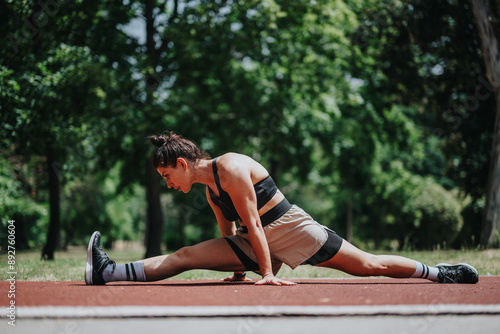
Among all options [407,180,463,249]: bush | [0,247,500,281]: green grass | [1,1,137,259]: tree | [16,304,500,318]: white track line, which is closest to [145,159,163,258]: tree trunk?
[1,1,137,259]: tree

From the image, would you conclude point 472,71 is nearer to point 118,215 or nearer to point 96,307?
point 96,307

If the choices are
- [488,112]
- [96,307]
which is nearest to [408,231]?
[488,112]

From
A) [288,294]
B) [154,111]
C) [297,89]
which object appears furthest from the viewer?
[297,89]

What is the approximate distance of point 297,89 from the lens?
17.0 m

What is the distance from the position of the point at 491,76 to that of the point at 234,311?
35.5 feet

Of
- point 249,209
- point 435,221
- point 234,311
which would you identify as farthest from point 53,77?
point 435,221

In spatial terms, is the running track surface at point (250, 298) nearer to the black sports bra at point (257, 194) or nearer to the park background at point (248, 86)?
the black sports bra at point (257, 194)

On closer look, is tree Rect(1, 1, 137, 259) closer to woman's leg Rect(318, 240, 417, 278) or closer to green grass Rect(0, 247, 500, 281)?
green grass Rect(0, 247, 500, 281)

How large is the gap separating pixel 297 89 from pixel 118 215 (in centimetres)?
2972

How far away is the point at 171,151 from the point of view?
450 cm

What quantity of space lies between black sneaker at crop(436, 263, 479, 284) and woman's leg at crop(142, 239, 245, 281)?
6.31 ft

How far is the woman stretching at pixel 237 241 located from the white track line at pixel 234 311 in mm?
1604

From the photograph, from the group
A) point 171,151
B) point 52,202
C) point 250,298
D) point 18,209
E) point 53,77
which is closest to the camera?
point 250,298

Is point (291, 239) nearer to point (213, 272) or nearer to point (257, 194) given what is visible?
point (257, 194)
